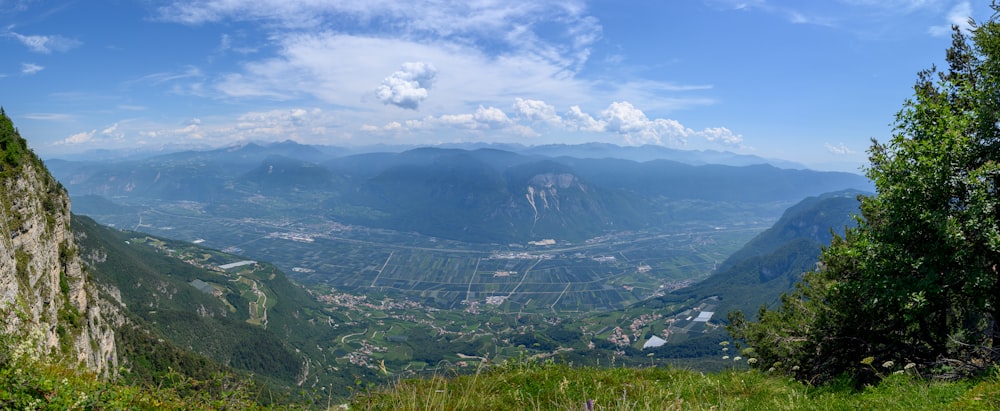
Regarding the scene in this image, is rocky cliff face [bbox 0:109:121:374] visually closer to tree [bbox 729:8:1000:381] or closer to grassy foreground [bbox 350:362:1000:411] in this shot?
grassy foreground [bbox 350:362:1000:411]

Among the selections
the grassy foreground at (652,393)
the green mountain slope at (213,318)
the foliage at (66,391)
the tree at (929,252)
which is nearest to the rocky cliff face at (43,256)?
the foliage at (66,391)

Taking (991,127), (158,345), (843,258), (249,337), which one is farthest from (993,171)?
(249,337)

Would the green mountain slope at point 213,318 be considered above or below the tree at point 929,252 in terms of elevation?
below

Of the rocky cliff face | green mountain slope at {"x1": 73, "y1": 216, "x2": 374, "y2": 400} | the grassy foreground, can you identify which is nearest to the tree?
the grassy foreground

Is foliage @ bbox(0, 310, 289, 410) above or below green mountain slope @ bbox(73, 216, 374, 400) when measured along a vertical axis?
above

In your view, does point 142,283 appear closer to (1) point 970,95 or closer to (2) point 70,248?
(2) point 70,248

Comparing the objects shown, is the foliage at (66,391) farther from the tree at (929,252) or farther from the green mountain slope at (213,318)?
the green mountain slope at (213,318)
